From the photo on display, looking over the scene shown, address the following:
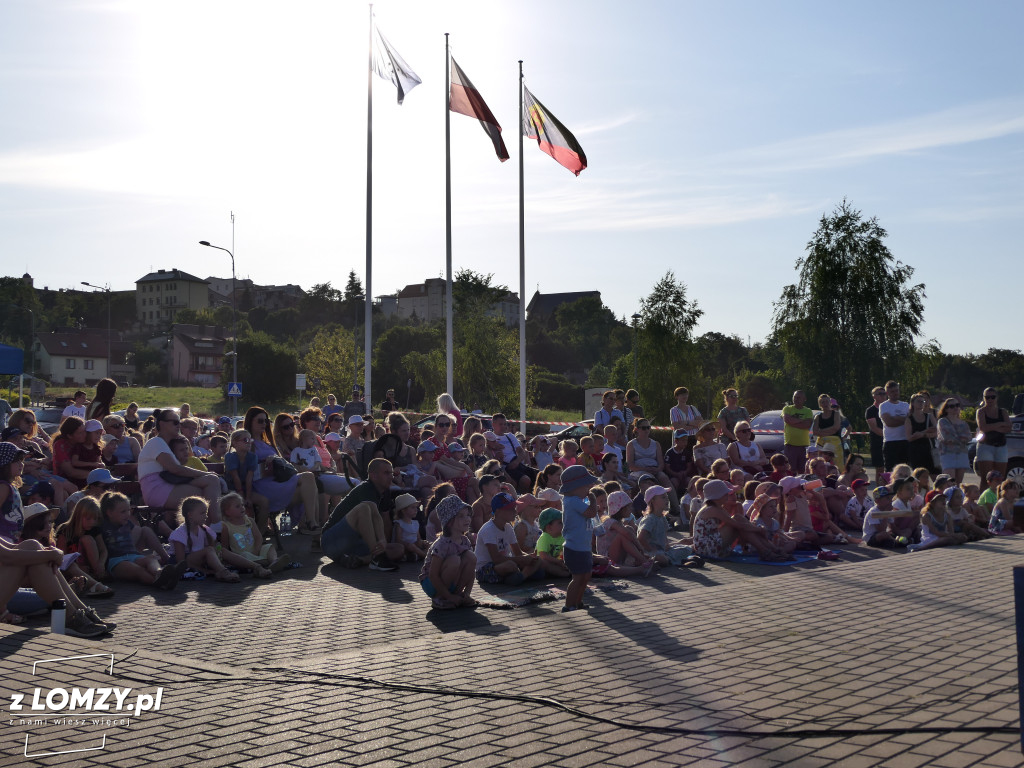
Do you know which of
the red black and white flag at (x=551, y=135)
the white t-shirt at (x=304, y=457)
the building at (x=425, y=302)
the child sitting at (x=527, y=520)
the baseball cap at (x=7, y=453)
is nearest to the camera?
the baseball cap at (x=7, y=453)

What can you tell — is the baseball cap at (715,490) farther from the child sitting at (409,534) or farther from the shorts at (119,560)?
the shorts at (119,560)

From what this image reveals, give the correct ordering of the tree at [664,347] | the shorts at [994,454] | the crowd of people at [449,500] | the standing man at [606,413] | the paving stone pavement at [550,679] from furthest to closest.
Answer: the tree at [664,347], the standing man at [606,413], the shorts at [994,454], the crowd of people at [449,500], the paving stone pavement at [550,679]

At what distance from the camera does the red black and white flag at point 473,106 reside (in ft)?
88.0

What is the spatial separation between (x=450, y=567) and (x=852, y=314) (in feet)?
104

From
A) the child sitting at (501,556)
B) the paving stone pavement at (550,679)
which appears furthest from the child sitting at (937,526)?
the child sitting at (501,556)

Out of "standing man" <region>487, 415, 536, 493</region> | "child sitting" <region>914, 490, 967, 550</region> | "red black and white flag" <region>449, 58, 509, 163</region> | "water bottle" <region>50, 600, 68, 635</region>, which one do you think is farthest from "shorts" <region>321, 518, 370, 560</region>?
"red black and white flag" <region>449, 58, 509, 163</region>

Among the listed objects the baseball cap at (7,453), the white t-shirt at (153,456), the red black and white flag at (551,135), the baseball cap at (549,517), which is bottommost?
the baseball cap at (549,517)

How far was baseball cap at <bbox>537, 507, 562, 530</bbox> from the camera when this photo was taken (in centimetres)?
1021

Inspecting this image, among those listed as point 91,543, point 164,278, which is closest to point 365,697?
point 91,543

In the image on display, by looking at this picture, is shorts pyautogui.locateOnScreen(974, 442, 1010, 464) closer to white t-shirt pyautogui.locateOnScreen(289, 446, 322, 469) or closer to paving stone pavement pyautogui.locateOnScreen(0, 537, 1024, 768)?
paving stone pavement pyautogui.locateOnScreen(0, 537, 1024, 768)

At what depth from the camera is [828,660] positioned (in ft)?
20.6

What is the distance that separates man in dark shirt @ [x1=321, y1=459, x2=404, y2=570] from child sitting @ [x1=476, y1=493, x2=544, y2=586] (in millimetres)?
1411

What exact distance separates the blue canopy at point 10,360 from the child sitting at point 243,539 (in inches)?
571

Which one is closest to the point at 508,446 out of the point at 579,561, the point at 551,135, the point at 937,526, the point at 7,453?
the point at 937,526
